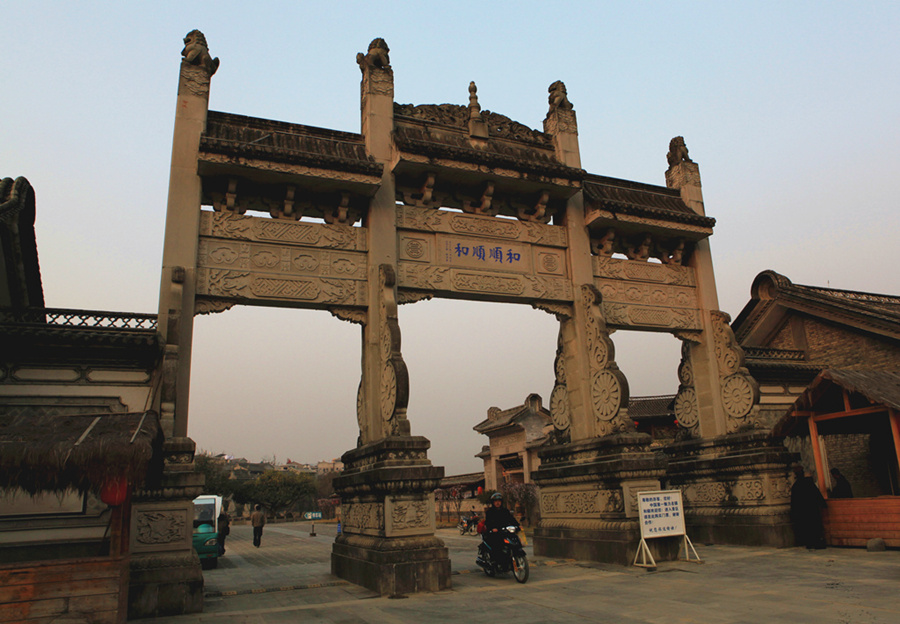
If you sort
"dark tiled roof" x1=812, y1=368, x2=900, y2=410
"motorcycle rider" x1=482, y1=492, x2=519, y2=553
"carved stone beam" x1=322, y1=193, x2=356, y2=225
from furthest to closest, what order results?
"carved stone beam" x1=322, y1=193, x2=356, y2=225 < "dark tiled roof" x1=812, y1=368, x2=900, y2=410 < "motorcycle rider" x1=482, y1=492, x2=519, y2=553

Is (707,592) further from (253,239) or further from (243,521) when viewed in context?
(243,521)

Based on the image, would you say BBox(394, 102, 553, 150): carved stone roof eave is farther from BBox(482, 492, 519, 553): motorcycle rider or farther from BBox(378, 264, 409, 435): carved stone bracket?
BBox(482, 492, 519, 553): motorcycle rider

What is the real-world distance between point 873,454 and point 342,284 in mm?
14046

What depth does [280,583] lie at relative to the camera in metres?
9.95

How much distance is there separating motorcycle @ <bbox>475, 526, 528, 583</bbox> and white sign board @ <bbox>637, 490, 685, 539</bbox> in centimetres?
213

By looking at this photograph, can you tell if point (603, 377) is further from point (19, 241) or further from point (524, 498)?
point (524, 498)

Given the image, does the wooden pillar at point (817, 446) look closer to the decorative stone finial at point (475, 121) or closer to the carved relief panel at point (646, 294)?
the carved relief panel at point (646, 294)

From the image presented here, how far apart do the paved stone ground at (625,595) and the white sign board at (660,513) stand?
56cm

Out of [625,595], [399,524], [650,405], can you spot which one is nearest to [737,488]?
[625,595]

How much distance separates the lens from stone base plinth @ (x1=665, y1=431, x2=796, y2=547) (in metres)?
12.1

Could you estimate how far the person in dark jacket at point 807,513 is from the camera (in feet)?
37.5

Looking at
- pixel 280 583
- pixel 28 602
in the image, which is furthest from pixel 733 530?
pixel 28 602

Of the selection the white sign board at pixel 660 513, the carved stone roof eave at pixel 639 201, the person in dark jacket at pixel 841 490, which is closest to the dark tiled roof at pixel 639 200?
the carved stone roof eave at pixel 639 201

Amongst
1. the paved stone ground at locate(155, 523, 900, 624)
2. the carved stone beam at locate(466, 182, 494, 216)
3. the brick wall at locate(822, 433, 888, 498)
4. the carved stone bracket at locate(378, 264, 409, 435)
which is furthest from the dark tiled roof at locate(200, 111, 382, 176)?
the brick wall at locate(822, 433, 888, 498)
